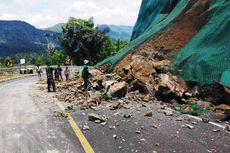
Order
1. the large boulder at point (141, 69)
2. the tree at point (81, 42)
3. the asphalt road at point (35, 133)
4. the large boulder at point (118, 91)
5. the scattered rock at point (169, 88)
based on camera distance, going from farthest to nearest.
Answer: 1. the tree at point (81, 42)
2. the large boulder at point (141, 69)
3. the large boulder at point (118, 91)
4. the scattered rock at point (169, 88)
5. the asphalt road at point (35, 133)

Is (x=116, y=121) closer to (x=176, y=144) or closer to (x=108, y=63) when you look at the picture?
(x=176, y=144)

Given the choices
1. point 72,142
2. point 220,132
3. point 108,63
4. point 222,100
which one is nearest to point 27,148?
point 72,142

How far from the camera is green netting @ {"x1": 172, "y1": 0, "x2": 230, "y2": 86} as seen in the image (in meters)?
15.1

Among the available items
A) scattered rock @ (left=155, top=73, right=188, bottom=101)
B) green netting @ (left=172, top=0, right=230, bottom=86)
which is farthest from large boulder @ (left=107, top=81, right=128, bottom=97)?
green netting @ (left=172, top=0, right=230, bottom=86)

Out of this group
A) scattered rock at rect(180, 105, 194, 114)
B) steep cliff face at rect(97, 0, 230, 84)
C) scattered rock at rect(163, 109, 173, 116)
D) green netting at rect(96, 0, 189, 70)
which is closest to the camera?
scattered rock at rect(163, 109, 173, 116)

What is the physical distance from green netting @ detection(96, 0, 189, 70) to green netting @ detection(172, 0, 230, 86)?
6.21 meters

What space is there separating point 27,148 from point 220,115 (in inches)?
235

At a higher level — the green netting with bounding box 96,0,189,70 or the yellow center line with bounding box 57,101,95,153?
the green netting with bounding box 96,0,189,70

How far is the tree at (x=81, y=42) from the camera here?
7400cm

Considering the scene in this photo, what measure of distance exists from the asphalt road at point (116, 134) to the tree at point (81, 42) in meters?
60.5

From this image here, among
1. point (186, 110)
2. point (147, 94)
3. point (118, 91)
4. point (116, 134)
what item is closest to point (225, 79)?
point (186, 110)

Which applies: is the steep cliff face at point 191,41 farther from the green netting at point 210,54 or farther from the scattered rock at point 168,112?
the scattered rock at point 168,112

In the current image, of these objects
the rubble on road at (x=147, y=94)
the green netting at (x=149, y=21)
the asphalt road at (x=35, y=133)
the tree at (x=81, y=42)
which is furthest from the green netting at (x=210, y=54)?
the tree at (x=81, y=42)

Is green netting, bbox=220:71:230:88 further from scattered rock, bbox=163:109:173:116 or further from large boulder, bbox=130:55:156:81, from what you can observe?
large boulder, bbox=130:55:156:81
